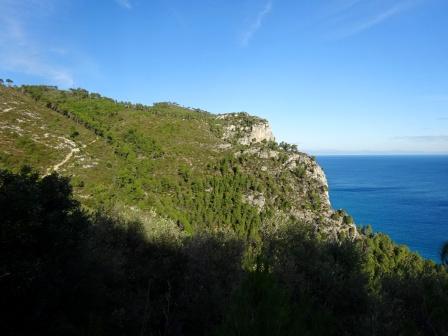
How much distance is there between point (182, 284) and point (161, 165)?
73962 millimetres

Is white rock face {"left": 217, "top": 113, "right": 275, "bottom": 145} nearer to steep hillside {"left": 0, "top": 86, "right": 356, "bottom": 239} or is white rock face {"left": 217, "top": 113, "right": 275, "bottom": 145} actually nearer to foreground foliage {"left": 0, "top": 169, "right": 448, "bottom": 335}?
steep hillside {"left": 0, "top": 86, "right": 356, "bottom": 239}

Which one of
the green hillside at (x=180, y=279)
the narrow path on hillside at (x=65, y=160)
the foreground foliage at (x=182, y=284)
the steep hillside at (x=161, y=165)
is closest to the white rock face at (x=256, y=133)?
the steep hillside at (x=161, y=165)

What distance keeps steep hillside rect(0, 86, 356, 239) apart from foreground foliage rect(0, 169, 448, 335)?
31.2 metres

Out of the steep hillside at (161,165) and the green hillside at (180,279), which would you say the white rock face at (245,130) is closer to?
the steep hillside at (161,165)

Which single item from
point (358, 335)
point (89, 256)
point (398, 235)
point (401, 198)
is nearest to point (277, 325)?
point (358, 335)

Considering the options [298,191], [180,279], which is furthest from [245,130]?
[180,279]

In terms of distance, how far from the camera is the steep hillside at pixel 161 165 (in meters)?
66.9

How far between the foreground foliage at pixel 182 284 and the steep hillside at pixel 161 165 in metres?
31.2

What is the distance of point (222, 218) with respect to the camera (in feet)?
271

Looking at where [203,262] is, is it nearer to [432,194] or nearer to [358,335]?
[358,335]

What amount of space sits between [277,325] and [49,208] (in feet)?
42.8

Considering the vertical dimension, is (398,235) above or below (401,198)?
below

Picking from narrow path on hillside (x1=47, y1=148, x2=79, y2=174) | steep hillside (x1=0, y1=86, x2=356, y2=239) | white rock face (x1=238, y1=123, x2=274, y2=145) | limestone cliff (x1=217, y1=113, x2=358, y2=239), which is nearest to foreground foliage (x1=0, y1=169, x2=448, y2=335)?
steep hillside (x1=0, y1=86, x2=356, y2=239)

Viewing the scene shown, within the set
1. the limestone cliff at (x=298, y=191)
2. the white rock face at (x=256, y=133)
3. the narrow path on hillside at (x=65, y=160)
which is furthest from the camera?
the white rock face at (x=256, y=133)
